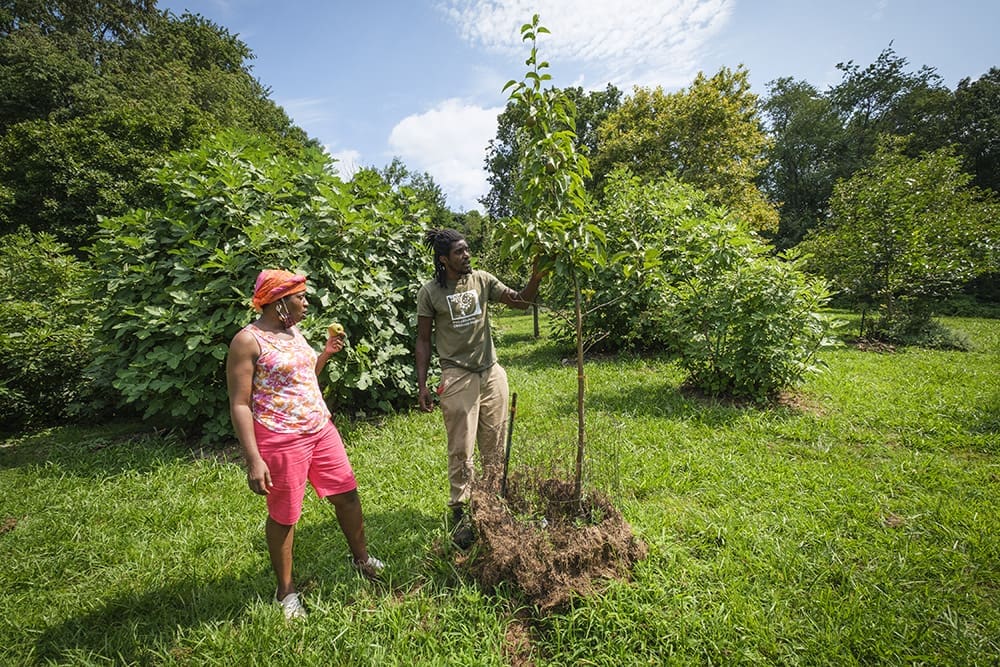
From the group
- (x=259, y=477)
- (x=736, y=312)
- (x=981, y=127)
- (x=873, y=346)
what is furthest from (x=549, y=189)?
(x=981, y=127)

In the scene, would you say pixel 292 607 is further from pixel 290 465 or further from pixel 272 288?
pixel 272 288

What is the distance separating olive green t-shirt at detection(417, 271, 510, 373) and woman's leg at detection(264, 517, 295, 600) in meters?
1.36

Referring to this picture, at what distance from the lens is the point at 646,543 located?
2742 mm

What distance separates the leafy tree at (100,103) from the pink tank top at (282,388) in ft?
25.3

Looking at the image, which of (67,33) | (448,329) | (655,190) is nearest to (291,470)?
(448,329)

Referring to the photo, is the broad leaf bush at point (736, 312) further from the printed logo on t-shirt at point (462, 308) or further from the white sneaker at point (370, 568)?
the white sneaker at point (370, 568)

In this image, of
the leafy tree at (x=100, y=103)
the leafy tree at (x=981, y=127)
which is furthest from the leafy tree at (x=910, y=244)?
the leafy tree at (x=981, y=127)

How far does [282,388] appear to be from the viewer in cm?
237

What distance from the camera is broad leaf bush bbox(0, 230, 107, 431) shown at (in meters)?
5.56

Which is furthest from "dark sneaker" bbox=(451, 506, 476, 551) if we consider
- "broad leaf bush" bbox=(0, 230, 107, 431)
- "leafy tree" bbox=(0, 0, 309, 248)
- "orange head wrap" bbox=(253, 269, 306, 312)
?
"leafy tree" bbox=(0, 0, 309, 248)

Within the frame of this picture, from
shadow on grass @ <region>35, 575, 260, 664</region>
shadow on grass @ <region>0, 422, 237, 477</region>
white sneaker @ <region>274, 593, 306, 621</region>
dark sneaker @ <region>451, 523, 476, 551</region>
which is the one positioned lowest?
shadow on grass @ <region>35, 575, 260, 664</region>

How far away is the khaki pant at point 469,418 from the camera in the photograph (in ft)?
9.47

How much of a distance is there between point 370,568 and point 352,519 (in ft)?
1.17

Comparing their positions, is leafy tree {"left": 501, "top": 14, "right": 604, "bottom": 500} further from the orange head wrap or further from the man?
the orange head wrap
